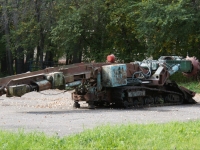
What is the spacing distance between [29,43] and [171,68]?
18253 millimetres

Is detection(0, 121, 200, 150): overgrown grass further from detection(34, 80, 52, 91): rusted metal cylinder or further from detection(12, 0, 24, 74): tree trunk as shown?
detection(12, 0, 24, 74): tree trunk

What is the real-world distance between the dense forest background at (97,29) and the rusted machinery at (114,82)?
9956mm

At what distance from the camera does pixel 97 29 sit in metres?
34.9

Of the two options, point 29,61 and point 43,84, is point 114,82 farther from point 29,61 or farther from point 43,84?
point 29,61

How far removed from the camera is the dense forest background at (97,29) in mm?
30344

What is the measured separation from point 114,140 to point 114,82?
8.32m

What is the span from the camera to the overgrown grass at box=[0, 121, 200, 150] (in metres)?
8.89

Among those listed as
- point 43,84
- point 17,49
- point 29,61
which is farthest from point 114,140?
point 17,49

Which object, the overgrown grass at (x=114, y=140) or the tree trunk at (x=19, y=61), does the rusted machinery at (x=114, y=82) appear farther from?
the tree trunk at (x=19, y=61)

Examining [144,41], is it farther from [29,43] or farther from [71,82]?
[71,82]

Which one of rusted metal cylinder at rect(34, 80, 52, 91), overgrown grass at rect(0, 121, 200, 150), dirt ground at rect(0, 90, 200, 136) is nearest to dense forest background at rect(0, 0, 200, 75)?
dirt ground at rect(0, 90, 200, 136)

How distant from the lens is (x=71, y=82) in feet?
55.4

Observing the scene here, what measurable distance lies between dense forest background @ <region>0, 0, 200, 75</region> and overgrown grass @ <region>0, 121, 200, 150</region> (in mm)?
19998

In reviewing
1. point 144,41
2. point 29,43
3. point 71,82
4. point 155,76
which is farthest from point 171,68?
point 29,43
